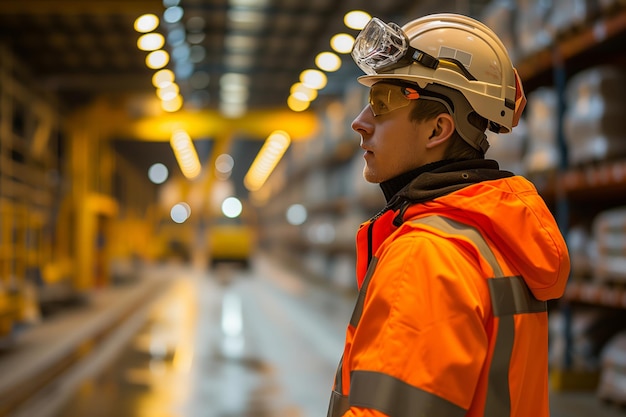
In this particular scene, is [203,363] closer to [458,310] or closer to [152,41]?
[152,41]

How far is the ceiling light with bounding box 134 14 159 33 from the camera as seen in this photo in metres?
9.34

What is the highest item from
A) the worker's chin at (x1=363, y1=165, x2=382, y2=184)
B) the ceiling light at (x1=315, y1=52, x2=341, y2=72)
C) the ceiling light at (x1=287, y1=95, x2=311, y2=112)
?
the ceiling light at (x1=287, y1=95, x2=311, y2=112)

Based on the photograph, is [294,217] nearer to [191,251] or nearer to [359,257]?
[191,251]

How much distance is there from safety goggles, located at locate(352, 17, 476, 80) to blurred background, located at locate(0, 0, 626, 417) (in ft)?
12.3

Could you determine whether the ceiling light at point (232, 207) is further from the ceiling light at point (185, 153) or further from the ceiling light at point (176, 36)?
the ceiling light at point (176, 36)

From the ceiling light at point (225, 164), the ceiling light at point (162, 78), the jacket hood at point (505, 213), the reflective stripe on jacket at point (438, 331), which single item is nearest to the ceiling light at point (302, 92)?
the ceiling light at point (162, 78)

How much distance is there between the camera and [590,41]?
5.38 m

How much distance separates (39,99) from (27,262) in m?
4.51

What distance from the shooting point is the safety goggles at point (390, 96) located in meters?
1.43

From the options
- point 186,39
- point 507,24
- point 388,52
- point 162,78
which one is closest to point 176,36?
point 186,39

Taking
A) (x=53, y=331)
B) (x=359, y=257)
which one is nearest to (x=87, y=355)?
(x=53, y=331)

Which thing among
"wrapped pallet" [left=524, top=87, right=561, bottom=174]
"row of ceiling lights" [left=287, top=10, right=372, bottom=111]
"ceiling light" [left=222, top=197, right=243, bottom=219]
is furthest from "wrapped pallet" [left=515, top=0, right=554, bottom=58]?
"ceiling light" [left=222, top=197, right=243, bottom=219]

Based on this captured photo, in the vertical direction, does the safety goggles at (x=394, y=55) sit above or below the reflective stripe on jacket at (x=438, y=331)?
above

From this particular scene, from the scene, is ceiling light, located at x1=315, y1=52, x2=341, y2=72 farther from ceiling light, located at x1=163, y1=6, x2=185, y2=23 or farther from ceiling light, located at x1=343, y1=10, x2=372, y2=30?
ceiling light, located at x1=163, y1=6, x2=185, y2=23
